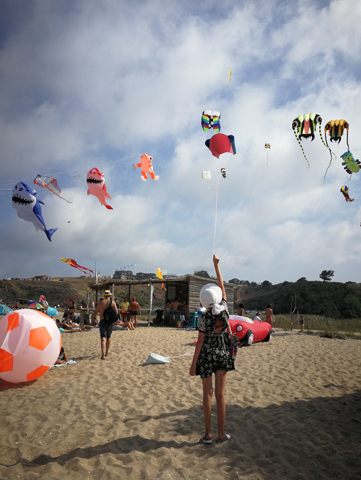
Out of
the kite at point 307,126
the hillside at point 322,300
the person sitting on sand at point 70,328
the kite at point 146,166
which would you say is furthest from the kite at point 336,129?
the hillside at point 322,300

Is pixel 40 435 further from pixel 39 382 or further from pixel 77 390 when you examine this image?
pixel 39 382

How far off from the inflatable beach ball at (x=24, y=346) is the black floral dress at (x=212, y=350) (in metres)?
3.20

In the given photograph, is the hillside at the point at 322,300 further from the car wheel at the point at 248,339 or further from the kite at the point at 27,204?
the kite at the point at 27,204

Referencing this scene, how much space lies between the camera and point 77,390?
16.2ft

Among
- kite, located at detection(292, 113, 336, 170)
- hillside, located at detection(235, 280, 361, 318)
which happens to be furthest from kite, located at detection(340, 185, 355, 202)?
hillside, located at detection(235, 280, 361, 318)

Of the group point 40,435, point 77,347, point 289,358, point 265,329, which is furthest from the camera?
point 265,329

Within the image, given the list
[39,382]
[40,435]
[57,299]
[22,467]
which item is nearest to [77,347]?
[39,382]

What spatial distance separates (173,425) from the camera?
3.72 metres

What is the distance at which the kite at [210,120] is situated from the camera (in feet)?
31.3

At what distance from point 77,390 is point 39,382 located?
3.21 feet

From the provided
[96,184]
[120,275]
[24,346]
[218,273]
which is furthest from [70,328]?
[120,275]

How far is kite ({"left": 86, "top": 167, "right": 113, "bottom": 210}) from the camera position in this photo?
357 inches

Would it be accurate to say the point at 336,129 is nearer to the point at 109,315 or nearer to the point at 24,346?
the point at 109,315

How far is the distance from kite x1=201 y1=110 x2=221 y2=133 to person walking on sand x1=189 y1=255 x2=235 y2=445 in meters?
7.54
